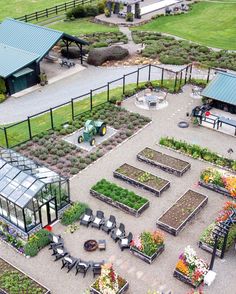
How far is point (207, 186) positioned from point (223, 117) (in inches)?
374

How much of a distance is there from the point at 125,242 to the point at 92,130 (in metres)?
11.6

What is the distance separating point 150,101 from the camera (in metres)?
37.2

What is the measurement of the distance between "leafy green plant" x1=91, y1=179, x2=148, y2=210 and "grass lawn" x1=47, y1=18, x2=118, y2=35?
3198cm

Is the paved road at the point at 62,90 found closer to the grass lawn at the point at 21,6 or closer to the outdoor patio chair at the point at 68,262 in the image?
the outdoor patio chair at the point at 68,262

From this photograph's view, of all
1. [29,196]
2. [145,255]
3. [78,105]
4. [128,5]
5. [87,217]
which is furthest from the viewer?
[128,5]

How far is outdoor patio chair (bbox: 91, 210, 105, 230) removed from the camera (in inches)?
974

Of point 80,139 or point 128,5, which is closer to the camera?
point 80,139

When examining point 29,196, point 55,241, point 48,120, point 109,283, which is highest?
point 29,196

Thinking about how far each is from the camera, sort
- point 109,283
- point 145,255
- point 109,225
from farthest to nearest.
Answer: point 109,225, point 145,255, point 109,283

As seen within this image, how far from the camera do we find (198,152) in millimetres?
31031

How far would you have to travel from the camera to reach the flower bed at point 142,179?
2755cm

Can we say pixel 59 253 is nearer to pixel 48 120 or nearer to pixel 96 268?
pixel 96 268

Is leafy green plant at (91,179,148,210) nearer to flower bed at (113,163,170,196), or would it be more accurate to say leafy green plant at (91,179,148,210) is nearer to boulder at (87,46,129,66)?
flower bed at (113,163,170,196)

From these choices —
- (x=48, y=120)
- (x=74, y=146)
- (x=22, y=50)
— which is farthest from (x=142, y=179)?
(x=22, y=50)
